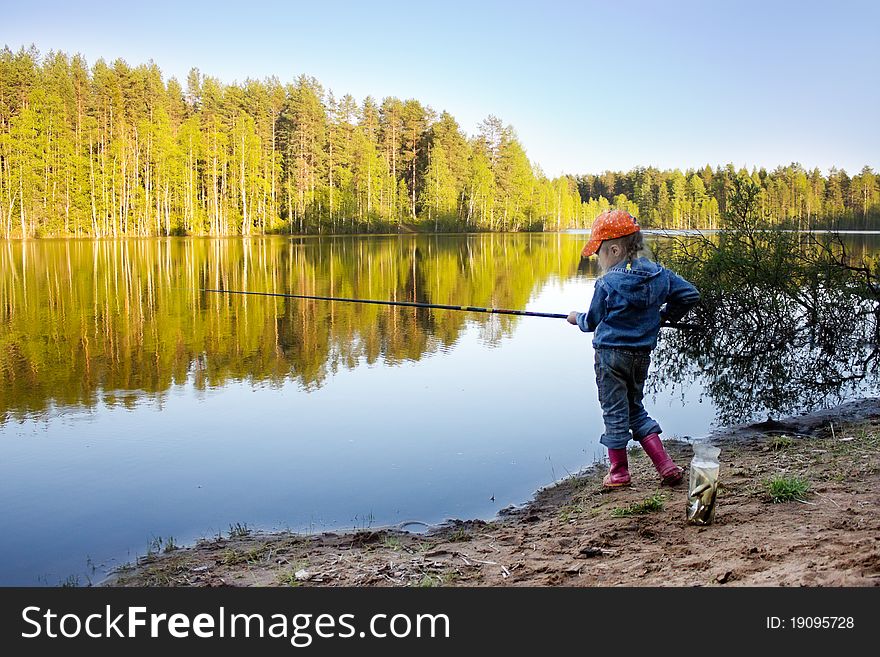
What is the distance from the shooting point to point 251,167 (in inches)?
2771

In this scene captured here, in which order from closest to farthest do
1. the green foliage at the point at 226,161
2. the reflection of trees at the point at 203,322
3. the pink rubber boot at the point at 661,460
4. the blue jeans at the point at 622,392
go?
1. the blue jeans at the point at 622,392
2. the pink rubber boot at the point at 661,460
3. the reflection of trees at the point at 203,322
4. the green foliage at the point at 226,161

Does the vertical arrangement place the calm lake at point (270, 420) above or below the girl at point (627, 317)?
below

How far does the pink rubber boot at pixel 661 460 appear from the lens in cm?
537

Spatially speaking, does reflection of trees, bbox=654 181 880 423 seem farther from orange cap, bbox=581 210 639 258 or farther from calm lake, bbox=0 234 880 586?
orange cap, bbox=581 210 639 258

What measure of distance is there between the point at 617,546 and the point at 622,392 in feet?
4.61

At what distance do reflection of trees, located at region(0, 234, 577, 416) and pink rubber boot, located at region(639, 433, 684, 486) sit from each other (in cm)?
613

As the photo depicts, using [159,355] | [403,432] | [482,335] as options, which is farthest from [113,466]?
[482,335]

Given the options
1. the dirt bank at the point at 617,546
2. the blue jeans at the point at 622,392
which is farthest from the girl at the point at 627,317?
the dirt bank at the point at 617,546

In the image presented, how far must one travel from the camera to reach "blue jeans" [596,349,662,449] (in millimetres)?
5250

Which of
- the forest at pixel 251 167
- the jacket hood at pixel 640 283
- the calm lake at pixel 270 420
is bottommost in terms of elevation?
the calm lake at pixel 270 420

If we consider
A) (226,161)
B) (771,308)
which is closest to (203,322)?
(771,308)

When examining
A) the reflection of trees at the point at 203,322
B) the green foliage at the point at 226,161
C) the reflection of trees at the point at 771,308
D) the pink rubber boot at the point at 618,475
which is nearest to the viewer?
the pink rubber boot at the point at 618,475

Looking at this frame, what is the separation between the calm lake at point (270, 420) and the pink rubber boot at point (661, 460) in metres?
1.31

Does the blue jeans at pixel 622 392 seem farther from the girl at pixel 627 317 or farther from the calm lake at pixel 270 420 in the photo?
the calm lake at pixel 270 420
